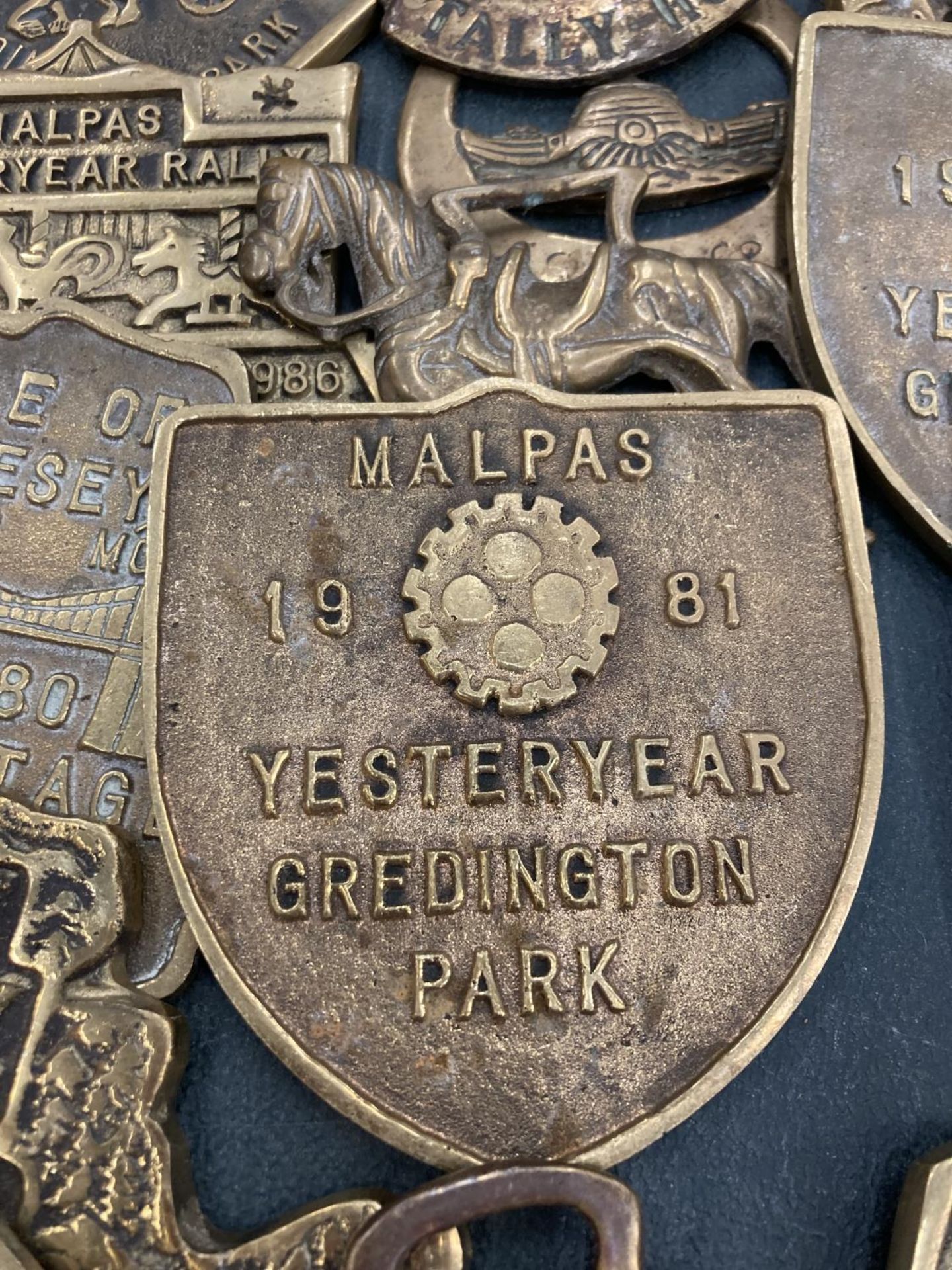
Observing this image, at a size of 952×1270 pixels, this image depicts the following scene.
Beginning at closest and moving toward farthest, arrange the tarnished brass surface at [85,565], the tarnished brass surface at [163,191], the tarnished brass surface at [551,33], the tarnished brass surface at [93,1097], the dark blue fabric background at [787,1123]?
1. the tarnished brass surface at [93,1097]
2. the dark blue fabric background at [787,1123]
3. the tarnished brass surface at [85,565]
4. the tarnished brass surface at [163,191]
5. the tarnished brass surface at [551,33]

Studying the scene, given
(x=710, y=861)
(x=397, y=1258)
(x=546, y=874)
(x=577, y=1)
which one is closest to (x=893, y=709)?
(x=710, y=861)

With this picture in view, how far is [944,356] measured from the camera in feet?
4.90

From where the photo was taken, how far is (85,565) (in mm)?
1453

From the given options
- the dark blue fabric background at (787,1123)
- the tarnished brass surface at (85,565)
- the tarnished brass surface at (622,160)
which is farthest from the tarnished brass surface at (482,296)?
the dark blue fabric background at (787,1123)

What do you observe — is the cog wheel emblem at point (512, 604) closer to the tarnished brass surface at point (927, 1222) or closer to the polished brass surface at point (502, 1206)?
the polished brass surface at point (502, 1206)

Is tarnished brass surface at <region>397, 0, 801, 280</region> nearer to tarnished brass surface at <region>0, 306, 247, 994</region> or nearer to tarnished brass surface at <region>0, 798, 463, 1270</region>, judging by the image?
tarnished brass surface at <region>0, 306, 247, 994</region>

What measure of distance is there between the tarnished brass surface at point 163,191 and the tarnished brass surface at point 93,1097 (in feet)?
2.59

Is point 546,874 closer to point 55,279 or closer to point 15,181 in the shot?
point 55,279

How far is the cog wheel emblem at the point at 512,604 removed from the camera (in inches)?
49.0

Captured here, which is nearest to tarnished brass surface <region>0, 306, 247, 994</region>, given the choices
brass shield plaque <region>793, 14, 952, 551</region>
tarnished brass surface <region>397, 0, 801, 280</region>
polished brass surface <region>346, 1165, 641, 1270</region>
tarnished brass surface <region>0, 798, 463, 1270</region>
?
tarnished brass surface <region>0, 798, 463, 1270</region>

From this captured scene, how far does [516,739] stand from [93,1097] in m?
0.64

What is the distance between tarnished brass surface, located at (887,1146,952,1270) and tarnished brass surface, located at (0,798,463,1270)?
51cm

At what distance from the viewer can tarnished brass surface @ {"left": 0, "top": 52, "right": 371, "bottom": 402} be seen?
5.34 ft

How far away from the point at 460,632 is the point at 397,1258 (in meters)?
0.67
